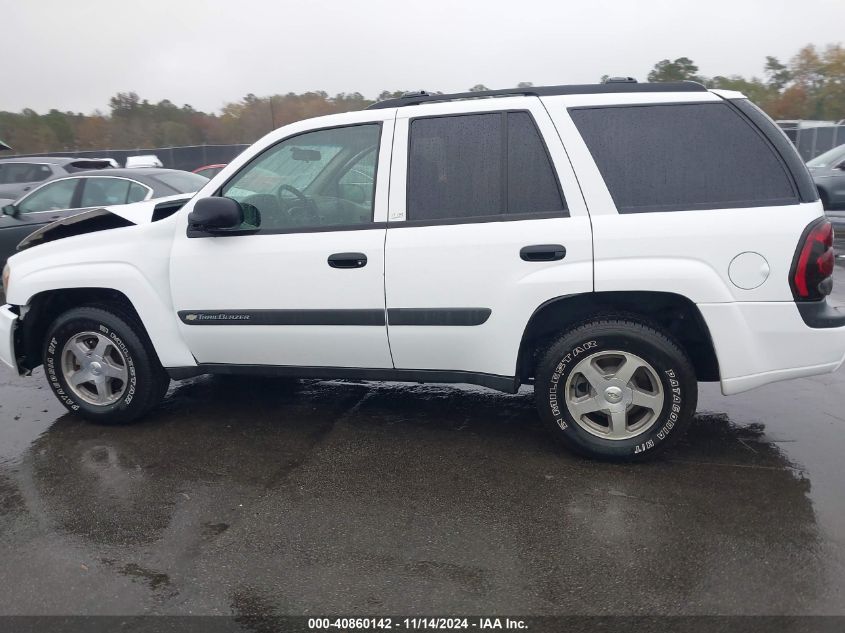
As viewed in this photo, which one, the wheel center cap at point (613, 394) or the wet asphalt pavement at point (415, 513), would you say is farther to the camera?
the wheel center cap at point (613, 394)

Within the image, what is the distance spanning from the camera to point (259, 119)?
3212 cm

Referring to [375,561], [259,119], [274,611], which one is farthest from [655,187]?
[259,119]

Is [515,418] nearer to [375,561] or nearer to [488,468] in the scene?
[488,468]

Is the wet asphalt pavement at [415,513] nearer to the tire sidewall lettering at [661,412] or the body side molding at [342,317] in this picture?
the tire sidewall lettering at [661,412]

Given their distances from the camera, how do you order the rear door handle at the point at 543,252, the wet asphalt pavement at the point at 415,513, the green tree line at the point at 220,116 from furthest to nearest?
the green tree line at the point at 220,116, the rear door handle at the point at 543,252, the wet asphalt pavement at the point at 415,513

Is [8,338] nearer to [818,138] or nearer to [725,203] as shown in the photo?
[725,203]

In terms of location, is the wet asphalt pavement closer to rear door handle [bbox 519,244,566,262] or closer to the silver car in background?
rear door handle [bbox 519,244,566,262]

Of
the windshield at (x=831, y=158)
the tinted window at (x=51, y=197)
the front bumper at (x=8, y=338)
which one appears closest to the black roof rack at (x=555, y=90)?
the front bumper at (x=8, y=338)

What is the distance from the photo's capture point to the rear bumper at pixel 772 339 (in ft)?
11.5

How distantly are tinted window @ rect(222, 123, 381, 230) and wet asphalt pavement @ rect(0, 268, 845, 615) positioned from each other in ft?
4.31

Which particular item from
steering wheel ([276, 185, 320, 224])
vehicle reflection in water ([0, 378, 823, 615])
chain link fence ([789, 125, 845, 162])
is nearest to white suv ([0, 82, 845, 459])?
steering wheel ([276, 185, 320, 224])

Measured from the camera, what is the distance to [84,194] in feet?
30.0

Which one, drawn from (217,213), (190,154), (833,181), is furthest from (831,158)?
(190,154)

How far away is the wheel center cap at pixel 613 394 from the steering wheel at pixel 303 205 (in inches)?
70.9
